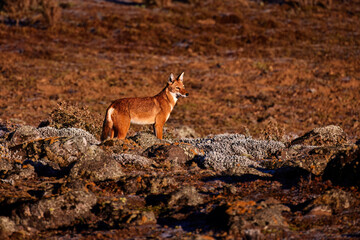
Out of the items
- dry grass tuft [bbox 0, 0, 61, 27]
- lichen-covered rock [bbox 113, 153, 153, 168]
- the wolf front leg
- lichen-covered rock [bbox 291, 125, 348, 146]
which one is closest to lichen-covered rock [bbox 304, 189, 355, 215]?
lichen-covered rock [bbox 113, 153, 153, 168]

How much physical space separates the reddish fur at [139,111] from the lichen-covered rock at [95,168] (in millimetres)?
2593

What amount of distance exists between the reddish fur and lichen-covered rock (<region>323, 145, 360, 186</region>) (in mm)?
5009

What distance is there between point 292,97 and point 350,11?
2312cm

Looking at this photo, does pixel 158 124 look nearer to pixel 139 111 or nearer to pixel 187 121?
pixel 139 111

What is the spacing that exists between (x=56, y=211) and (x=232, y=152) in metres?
4.86

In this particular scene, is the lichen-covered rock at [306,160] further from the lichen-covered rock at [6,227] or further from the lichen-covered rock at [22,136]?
the lichen-covered rock at [22,136]

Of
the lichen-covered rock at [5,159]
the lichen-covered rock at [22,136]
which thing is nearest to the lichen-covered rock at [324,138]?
the lichen-covered rock at [22,136]

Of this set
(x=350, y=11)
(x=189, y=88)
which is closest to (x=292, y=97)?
(x=189, y=88)

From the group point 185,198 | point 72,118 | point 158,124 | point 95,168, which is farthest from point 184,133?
point 185,198

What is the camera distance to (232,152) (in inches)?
391

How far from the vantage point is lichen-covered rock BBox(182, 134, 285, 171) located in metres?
8.80

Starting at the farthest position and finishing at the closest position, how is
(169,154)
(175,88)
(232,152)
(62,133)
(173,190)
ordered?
(175,88) < (62,133) < (232,152) < (169,154) < (173,190)

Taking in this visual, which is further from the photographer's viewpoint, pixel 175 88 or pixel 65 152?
pixel 175 88

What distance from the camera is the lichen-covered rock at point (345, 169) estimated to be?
275 inches
